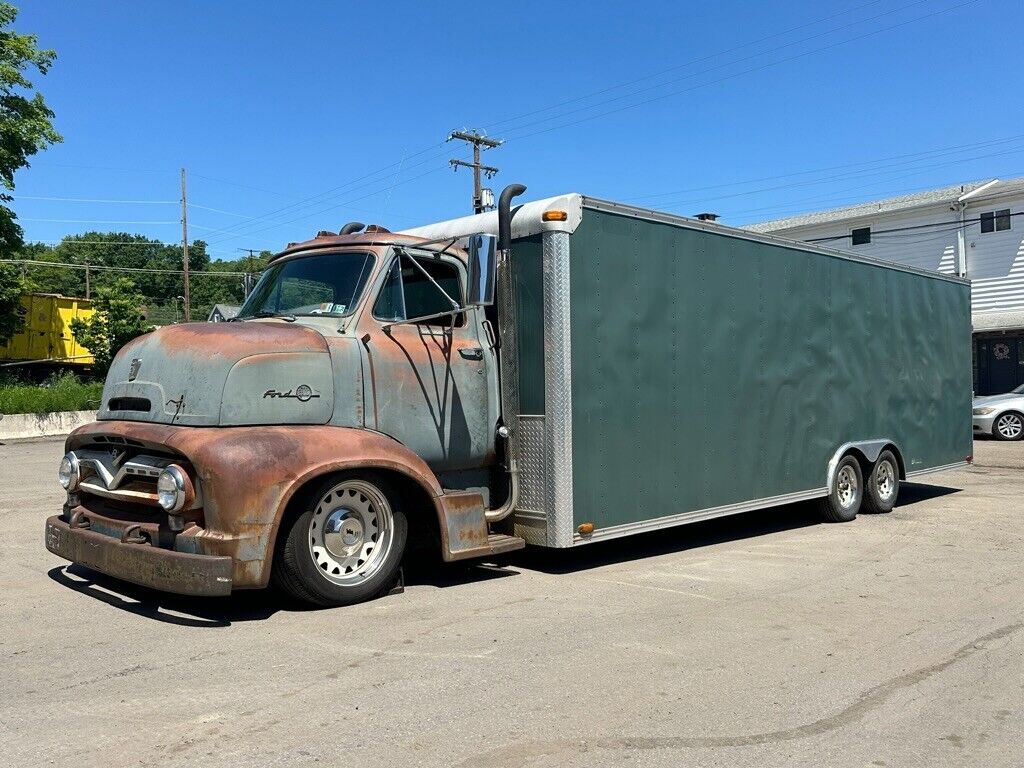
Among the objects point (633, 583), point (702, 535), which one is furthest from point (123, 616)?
point (702, 535)

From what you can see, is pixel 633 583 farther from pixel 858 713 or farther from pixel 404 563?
pixel 858 713

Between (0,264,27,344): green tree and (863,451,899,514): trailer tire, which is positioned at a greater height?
(0,264,27,344): green tree

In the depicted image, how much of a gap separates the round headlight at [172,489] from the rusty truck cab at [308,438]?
0.04 ft

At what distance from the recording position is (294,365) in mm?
5875

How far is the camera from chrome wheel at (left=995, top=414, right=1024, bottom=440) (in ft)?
72.3

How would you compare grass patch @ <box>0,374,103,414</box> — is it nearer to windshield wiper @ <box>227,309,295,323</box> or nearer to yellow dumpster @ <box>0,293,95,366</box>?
yellow dumpster @ <box>0,293,95,366</box>

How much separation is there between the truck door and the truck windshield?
0.21m

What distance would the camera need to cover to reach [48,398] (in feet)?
85.4

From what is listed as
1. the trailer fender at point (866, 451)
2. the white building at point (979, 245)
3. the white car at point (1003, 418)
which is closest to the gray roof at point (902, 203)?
the white building at point (979, 245)

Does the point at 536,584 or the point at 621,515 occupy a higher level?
the point at 621,515

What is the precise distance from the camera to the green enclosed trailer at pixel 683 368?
6945 mm

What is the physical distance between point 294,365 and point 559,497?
2.27 meters

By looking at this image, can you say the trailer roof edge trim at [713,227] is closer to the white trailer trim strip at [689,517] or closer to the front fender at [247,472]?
the white trailer trim strip at [689,517]

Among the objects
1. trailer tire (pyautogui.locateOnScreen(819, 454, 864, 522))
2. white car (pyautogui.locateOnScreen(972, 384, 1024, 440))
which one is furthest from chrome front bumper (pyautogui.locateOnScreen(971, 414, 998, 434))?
trailer tire (pyautogui.locateOnScreen(819, 454, 864, 522))
